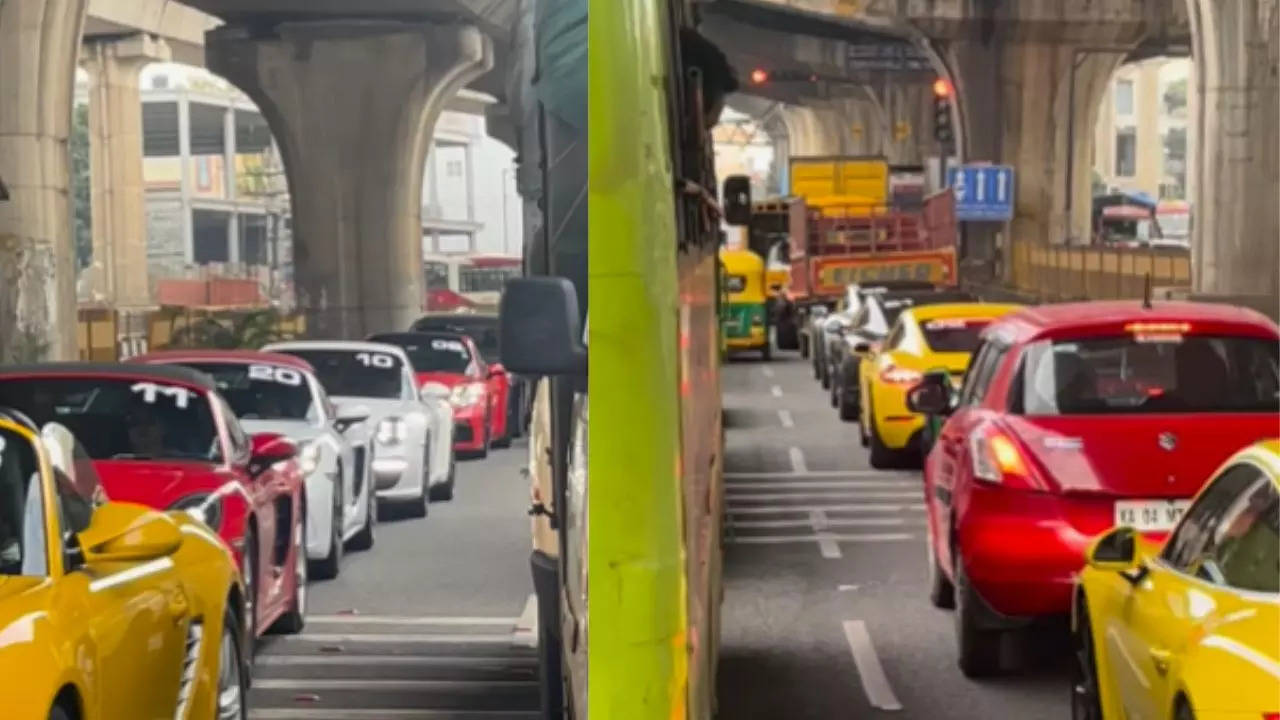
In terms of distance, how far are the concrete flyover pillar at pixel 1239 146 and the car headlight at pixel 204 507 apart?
26.8m

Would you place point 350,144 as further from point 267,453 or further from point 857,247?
point 267,453

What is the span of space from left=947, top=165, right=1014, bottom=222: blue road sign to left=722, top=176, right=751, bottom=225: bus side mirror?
134ft

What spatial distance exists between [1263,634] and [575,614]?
184 centimetres

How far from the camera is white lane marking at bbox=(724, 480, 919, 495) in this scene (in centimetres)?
2045

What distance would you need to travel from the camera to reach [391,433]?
13211mm

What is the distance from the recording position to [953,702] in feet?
33.1

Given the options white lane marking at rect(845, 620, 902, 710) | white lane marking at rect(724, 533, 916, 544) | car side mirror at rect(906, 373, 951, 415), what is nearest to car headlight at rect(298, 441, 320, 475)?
white lane marking at rect(845, 620, 902, 710)

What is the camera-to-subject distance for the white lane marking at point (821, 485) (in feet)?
67.1

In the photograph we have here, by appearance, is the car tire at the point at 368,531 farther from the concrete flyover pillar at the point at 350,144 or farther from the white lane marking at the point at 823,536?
the white lane marking at the point at 823,536

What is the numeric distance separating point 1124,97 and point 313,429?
13728 centimetres

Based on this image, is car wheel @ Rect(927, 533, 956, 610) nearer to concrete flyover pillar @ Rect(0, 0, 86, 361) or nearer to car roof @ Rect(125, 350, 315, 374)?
car roof @ Rect(125, 350, 315, 374)

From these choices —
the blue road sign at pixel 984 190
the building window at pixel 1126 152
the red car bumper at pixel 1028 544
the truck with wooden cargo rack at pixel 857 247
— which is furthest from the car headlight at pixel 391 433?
the building window at pixel 1126 152

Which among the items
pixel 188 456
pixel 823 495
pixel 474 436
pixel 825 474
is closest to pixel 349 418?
pixel 188 456

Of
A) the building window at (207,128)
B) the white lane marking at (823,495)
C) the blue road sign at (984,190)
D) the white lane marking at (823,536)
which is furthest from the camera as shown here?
the building window at (207,128)
